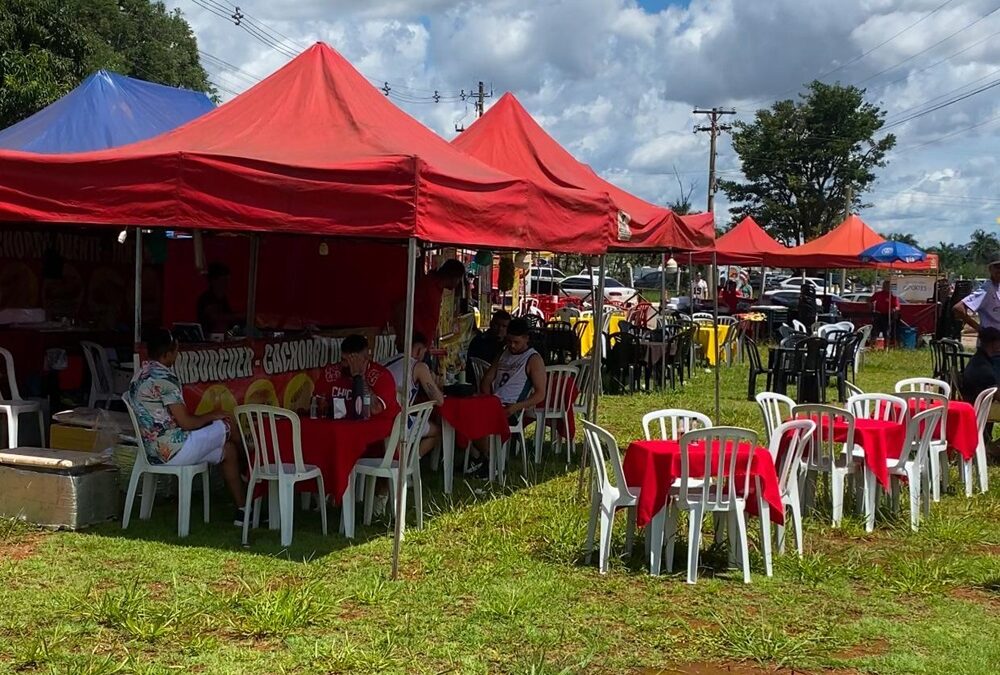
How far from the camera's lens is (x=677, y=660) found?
465 centimetres

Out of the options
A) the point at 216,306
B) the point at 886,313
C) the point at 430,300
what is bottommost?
the point at 216,306

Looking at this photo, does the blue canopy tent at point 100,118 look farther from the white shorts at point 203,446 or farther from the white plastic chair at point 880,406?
the white plastic chair at point 880,406

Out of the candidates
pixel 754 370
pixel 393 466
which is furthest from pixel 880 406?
pixel 754 370

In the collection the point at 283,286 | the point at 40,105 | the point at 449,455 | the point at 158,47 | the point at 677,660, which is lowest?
the point at 677,660

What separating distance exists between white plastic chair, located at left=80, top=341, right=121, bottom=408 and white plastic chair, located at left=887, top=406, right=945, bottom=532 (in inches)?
250

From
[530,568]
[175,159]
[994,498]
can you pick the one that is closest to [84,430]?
[175,159]

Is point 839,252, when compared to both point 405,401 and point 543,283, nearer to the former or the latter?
point 543,283

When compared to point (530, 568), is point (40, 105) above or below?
above

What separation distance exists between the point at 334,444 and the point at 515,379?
2.63 m

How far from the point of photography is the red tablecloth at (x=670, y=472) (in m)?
5.72

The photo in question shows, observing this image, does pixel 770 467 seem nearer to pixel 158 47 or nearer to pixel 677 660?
pixel 677 660

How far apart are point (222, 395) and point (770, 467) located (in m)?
3.94

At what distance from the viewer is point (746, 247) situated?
67.6 ft

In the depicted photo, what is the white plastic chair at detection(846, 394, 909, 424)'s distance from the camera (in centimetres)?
773
